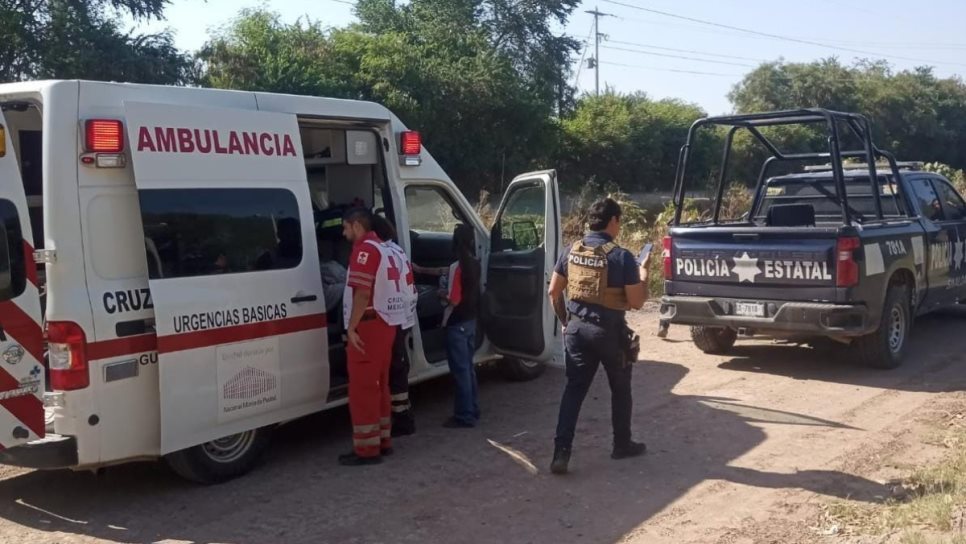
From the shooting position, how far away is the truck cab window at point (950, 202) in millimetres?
10633

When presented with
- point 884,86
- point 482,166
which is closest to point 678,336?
point 482,166

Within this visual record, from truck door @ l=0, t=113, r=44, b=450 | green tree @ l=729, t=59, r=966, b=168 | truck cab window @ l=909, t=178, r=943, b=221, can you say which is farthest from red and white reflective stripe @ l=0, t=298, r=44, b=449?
green tree @ l=729, t=59, r=966, b=168

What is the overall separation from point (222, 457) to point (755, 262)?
498cm

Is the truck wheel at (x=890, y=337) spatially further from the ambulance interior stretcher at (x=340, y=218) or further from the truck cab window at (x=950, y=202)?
the ambulance interior stretcher at (x=340, y=218)

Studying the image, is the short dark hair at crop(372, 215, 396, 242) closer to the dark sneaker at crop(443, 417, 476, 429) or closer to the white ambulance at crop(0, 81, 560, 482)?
the white ambulance at crop(0, 81, 560, 482)

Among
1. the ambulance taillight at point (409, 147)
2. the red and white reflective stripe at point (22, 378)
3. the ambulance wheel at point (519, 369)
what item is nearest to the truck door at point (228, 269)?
the red and white reflective stripe at point (22, 378)

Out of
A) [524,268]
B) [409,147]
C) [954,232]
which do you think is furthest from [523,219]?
[954,232]

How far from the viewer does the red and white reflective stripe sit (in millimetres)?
5176

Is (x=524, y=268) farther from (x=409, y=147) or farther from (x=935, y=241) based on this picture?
(x=935, y=241)

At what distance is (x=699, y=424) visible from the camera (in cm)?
744

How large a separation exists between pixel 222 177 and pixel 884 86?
49.2m

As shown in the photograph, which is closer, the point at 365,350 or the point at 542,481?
the point at 542,481

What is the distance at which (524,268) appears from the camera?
7949 millimetres

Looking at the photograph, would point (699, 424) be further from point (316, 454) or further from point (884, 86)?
point (884, 86)
